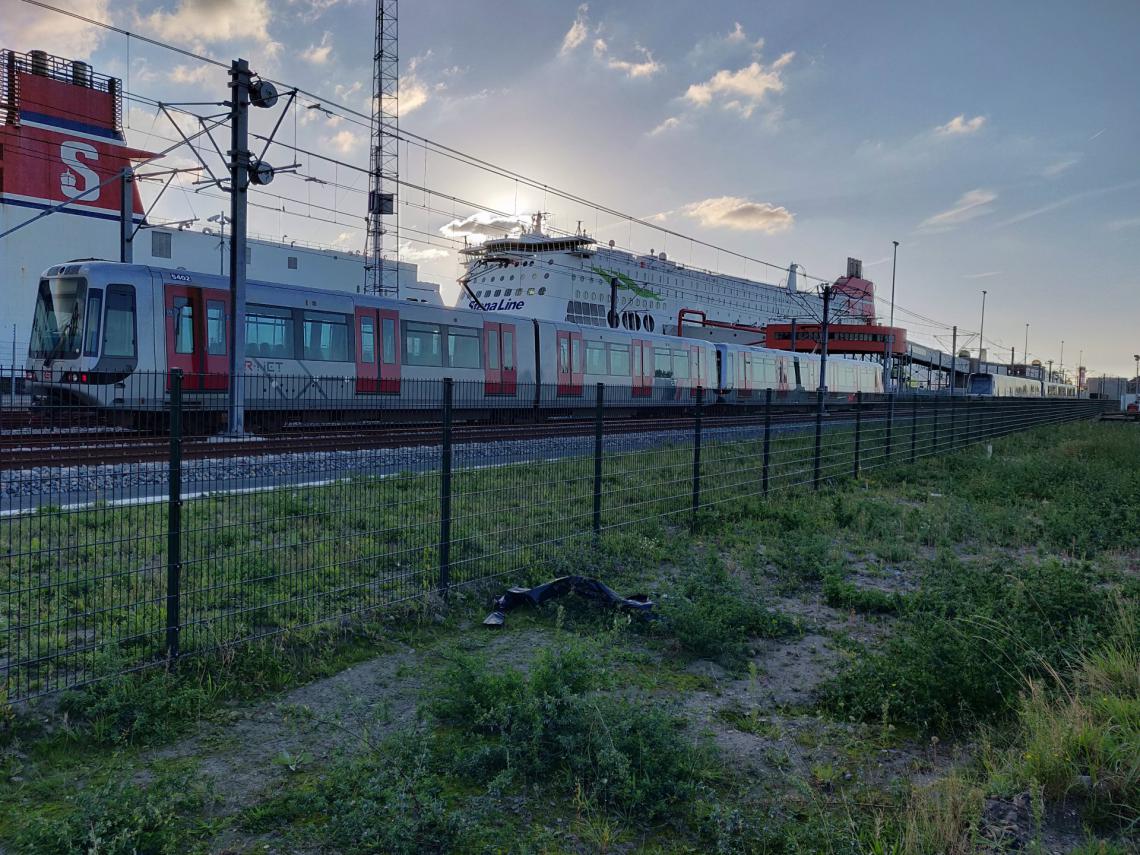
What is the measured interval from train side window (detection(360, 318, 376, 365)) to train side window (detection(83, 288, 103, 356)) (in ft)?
18.3

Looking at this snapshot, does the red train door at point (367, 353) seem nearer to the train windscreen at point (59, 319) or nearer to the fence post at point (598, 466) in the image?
the train windscreen at point (59, 319)

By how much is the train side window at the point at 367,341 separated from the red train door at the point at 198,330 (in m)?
3.26

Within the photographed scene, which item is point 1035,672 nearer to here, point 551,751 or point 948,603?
point 948,603

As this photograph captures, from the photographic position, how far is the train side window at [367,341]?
18.2 meters

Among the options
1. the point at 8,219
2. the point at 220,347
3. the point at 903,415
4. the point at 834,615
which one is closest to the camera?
the point at 834,615

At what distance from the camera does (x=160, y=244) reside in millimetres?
40406

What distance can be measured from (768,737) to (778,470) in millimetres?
8433

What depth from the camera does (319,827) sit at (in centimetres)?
309

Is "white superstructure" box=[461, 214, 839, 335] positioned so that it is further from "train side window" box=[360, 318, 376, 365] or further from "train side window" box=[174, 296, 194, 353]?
"train side window" box=[174, 296, 194, 353]

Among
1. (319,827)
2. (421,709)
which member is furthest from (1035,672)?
(319,827)

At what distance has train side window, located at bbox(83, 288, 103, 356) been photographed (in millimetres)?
13906

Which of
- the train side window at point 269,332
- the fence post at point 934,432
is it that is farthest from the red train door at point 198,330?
the fence post at point 934,432

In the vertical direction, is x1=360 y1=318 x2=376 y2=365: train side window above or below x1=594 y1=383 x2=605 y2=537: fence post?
above

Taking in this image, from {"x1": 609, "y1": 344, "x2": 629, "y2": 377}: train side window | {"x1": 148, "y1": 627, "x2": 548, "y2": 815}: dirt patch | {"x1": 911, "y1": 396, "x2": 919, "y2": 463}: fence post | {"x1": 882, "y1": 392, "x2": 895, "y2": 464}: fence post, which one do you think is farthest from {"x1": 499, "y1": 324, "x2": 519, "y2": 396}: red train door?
{"x1": 148, "y1": 627, "x2": 548, "y2": 815}: dirt patch
